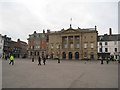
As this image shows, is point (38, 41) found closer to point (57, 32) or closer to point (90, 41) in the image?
point (57, 32)

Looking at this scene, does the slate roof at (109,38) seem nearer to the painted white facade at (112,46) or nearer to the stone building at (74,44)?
the painted white facade at (112,46)

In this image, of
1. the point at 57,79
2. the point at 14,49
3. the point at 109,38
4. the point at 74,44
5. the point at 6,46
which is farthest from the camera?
the point at 14,49

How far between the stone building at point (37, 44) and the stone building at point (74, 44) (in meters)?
7.14

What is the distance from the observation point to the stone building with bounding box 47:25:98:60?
64000 millimetres

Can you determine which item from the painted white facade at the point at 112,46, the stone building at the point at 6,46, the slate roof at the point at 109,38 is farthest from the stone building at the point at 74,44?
the stone building at the point at 6,46

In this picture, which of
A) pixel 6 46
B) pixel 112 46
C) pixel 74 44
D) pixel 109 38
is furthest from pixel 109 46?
pixel 6 46

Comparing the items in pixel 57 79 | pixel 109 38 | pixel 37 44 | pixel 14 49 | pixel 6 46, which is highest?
pixel 109 38

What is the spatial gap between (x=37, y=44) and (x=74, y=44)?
23103 millimetres

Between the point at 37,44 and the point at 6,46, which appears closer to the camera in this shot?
the point at 37,44

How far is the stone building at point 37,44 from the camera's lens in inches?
3103

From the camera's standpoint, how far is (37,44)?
80562mm

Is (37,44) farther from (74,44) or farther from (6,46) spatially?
(74,44)

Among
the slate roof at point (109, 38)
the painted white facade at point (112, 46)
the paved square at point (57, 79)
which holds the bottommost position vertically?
the paved square at point (57, 79)

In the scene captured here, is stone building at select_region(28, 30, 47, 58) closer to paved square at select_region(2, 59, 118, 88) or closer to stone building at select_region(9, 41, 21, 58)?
stone building at select_region(9, 41, 21, 58)
